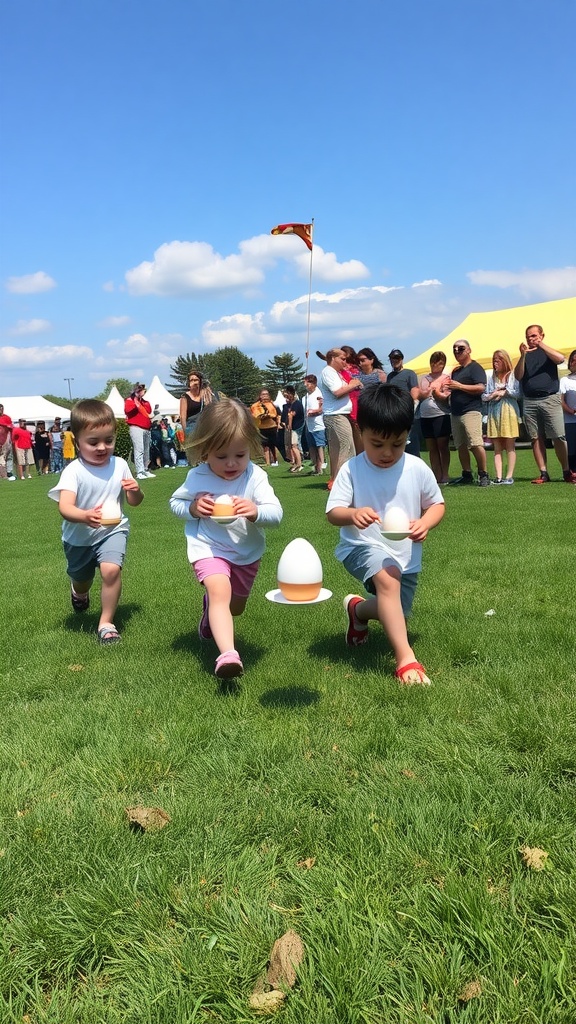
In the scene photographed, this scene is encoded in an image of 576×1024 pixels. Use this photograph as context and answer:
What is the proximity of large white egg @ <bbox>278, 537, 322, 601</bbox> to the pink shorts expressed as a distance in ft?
2.58

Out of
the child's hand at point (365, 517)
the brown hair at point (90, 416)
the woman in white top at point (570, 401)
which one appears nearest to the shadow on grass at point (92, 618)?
the brown hair at point (90, 416)

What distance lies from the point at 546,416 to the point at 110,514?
7.63m

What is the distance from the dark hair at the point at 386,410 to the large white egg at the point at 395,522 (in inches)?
16.5

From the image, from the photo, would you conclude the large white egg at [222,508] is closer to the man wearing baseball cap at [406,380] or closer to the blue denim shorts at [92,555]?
the blue denim shorts at [92,555]

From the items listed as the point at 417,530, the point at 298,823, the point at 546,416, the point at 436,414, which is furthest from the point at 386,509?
the point at 436,414

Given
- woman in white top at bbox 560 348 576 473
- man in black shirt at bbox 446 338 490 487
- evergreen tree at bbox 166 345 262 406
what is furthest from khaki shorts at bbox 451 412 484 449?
evergreen tree at bbox 166 345 262 406

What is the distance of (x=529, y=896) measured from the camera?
1.88 metres

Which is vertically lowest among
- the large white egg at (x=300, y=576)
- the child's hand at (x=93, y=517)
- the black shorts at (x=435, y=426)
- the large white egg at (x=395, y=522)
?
the large white egg at (x=300, y=576)

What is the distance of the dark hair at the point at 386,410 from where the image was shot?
11.4 ft

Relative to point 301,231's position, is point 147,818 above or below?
below

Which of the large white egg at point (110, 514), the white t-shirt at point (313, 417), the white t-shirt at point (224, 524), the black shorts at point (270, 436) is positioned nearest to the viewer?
the white t-shirt at point (224, 524)

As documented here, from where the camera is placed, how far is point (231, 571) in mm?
3982

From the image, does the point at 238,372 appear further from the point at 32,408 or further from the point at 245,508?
the point at 245,508

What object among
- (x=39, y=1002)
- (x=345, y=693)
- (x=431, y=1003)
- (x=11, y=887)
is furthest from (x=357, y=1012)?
(x=345, y=693)
